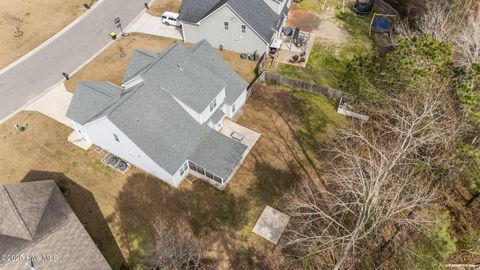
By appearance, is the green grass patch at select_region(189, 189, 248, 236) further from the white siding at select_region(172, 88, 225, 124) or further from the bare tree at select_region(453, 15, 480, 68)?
the bare tree at select_region(453, 15, 480, 68)

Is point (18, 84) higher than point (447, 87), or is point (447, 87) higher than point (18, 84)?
point (447, 87)

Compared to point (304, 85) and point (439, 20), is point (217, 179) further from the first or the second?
point (439, 20)

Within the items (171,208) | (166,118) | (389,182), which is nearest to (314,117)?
(389,182)

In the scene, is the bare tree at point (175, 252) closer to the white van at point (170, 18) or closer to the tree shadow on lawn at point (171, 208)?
the tree shadow on lawn at point (171, 208)

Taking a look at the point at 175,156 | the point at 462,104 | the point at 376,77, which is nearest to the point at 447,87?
the point at 462,104

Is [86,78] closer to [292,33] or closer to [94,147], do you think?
[94,147]

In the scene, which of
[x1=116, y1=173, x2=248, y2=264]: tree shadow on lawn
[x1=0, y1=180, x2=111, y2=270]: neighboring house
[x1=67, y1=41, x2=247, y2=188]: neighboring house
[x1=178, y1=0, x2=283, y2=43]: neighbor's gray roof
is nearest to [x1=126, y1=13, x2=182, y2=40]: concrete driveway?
[x1=178, y1=0, x2=283, y2=43]: neighbor's gray roof
